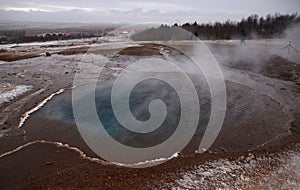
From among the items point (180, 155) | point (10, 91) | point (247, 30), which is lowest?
point (180, 155)

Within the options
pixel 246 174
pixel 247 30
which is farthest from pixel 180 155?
pixel 247 30

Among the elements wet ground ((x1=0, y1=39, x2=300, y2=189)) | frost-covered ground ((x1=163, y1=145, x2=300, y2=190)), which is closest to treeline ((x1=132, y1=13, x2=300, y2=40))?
wet ground ((x1=0, y1=39, x2=300, y2=189))

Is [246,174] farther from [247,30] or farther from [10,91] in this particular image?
[247,30]

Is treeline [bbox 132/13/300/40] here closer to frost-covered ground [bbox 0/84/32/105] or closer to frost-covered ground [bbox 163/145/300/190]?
frost-covered ground [bbox 0/84/32/105]

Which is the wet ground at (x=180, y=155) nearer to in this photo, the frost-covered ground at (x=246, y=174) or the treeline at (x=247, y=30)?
the frost-covered ground at (x=246, y=174)

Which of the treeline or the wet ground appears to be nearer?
the wet ground

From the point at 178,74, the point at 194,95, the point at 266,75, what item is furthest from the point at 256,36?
the point at 194,95

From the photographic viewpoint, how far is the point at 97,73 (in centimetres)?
1593

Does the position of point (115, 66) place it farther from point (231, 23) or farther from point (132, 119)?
point (231, 23)

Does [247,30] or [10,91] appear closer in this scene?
[10,91]

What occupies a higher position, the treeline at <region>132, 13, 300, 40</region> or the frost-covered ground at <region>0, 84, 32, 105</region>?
the treeline at <region>132, 13, 300, 40</region>

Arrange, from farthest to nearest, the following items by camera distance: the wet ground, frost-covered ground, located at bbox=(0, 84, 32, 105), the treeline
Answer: the treeline < frost-covered ground, located at bbox=(0, 84, 32, 105) < the wet ground

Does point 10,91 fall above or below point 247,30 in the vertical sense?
below

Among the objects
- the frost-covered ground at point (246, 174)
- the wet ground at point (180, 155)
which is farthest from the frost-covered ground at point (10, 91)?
the frost-covered ground at point (246, 174)
